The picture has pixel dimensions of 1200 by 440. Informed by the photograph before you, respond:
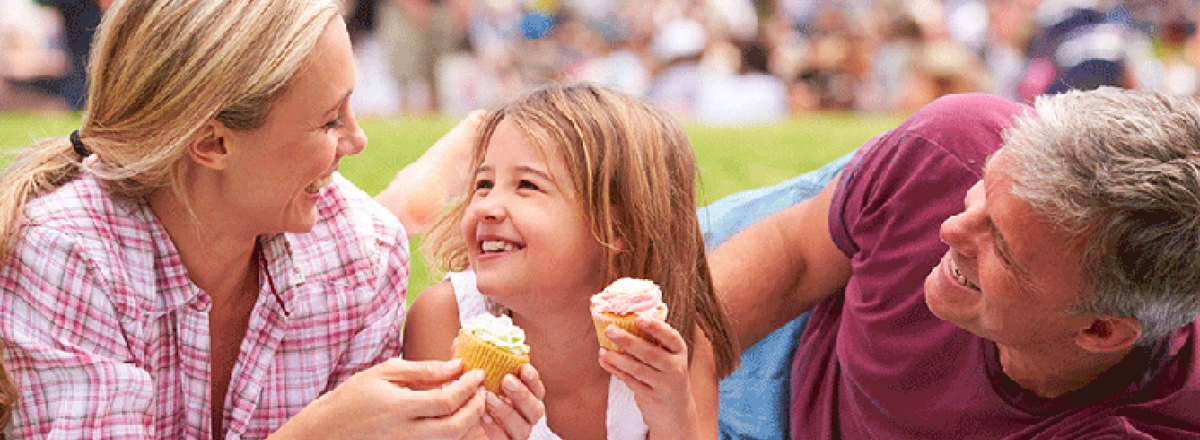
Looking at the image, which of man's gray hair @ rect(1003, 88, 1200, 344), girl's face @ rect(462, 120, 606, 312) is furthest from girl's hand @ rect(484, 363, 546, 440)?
man's gray hair @ rect(1003, 88, 1200, 344)

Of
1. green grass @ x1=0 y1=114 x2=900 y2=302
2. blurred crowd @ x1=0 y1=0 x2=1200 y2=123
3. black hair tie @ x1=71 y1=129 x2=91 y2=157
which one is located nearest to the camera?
black hair tie @ x1=71 y1=129 x2=91 y2=157

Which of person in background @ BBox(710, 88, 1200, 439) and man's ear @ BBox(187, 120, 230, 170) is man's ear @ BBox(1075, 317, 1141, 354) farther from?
man's ear @ BBox(187, 120, 230, 170)

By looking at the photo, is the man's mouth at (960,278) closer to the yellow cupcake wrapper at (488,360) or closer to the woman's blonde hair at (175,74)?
the yellow cupcake wrapper at (488,360)

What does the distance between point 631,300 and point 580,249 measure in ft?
1.01

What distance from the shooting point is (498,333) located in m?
2.21

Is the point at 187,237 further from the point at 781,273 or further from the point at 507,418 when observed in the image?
the point at 781,273

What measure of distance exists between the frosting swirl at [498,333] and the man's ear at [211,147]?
20.6 inches

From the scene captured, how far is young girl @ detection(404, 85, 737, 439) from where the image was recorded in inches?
96.3

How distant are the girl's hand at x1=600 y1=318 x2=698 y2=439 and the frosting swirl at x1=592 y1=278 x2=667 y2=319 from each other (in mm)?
40

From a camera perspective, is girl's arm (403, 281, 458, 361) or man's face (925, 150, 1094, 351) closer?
man's face (925, 150, 1094, 351)

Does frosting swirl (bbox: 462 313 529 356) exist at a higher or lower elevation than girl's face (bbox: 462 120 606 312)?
lower

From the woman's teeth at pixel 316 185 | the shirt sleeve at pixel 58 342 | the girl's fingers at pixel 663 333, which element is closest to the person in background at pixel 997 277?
the girl's fingers at pixel 663 333

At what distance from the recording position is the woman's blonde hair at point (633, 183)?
8.36ft

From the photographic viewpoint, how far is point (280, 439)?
2201 mm
